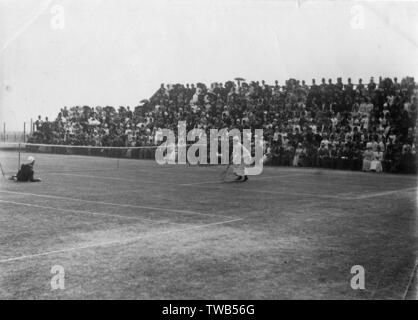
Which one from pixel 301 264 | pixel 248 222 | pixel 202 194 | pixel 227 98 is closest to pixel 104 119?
pixel 227 98

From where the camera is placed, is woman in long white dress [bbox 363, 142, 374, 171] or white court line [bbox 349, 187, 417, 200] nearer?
white court line [bbox 349, 187, 417, 200]

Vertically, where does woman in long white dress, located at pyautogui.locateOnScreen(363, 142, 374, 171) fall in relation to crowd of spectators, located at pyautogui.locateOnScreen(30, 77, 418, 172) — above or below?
below

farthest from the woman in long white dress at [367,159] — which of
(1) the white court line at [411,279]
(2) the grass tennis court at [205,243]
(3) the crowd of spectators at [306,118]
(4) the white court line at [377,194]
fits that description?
(1) the white court line at [411,279]

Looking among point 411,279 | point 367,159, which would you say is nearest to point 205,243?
point 411,279

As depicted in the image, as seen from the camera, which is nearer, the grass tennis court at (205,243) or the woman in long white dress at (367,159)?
the grass tennis court at (205,243)

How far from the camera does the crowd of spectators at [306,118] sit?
24.4 m

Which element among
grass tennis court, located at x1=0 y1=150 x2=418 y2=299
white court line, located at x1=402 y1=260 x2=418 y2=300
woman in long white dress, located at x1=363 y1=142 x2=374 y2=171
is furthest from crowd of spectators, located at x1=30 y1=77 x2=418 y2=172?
white court line, located at x1=402 y1=260 x2=418 y2=300

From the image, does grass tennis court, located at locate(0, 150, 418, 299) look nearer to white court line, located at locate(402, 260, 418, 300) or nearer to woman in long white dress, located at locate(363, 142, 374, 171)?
white court line, located at locate(402, 260, 418, 300)

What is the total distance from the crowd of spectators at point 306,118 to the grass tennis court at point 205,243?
10.3 meters

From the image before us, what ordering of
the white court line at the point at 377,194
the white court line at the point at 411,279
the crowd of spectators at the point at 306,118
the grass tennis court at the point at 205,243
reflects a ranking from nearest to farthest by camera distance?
the white court line at the point at 411,279 → the grass tennis court at the point at 205,243 → the white court line at the point at 377,194 → the crowd of spectators at the point at 306,118

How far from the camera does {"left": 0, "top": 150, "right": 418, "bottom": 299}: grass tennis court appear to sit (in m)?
5.52

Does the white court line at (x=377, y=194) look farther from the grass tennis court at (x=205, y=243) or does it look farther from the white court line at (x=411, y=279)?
the white court line at (x=411, y=279)

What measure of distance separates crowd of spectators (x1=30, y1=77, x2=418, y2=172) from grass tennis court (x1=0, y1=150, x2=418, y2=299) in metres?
10.3
